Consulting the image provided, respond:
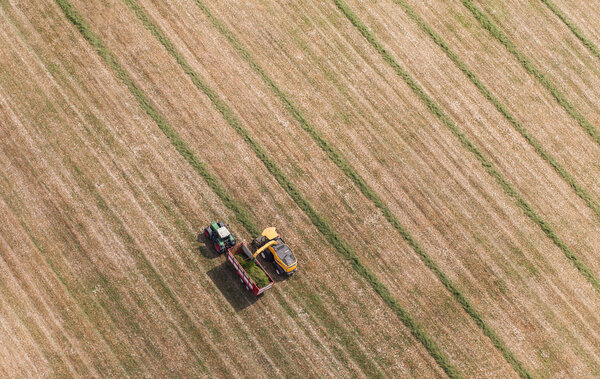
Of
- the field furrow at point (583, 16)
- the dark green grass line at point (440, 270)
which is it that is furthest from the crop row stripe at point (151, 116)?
the field furrow at point (583, 16)

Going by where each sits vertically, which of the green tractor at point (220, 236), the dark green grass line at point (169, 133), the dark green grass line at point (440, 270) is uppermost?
the dark green grass line at point (169, 133)

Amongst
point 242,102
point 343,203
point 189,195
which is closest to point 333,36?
point 242,102

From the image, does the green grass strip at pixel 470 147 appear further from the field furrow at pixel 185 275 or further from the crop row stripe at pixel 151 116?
the crop row stripe at pixel 151 116

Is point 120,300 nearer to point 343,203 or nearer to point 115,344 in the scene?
point 115,344

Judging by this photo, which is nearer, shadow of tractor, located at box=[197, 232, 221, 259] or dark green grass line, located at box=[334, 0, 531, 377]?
dark green grass line, located at box=[334, 0, 531, 377]

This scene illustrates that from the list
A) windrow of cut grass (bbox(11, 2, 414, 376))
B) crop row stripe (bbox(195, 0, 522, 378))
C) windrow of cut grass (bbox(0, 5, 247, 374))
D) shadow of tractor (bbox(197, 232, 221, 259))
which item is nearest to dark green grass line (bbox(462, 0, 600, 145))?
crop row stripe (bbox(195, 0, 522, 378))

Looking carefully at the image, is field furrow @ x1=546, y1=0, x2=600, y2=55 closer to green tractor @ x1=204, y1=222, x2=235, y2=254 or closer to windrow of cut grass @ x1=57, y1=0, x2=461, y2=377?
windrow of cut grass @ x1=57, y1=0, x2=461, y2=377
